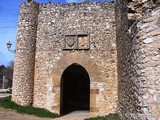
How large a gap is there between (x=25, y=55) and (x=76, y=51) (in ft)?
7.34

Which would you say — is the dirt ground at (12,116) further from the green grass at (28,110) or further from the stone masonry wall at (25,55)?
the stone masonry wall at (25,55)

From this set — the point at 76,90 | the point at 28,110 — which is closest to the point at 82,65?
the point at 28,110

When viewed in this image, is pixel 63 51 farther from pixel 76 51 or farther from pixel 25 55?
pixel 25 55

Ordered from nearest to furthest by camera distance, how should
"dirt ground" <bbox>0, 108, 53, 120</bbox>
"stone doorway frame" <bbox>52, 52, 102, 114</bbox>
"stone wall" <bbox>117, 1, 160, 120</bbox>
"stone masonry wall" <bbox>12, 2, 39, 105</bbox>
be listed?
1. "stone wall" <bbox>117, 1, 160, 120</bbox>
2. "dirt ground" <bbox>0, 108, 53, 120</bbox>
3. "stone doorway frame" <bbox>52, 52, 102, 114</bbox>
4. "stone masonry wall" <bbox>12, 2, 39, 105</bbox>

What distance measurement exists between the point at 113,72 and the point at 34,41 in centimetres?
374

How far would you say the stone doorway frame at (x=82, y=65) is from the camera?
1143 centimetres

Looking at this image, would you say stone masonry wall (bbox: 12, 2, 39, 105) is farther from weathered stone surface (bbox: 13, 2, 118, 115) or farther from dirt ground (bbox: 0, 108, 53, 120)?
dirt ground (bbox: 0, 108, 53, 120)

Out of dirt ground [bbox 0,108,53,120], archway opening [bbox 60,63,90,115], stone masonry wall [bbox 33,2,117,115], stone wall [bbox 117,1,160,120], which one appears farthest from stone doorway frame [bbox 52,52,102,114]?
stone wall [bbox 117,1,160,120]

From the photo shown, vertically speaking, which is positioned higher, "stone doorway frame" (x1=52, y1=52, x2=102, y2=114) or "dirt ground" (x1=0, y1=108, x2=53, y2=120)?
"stone doorway frame" (x1=52, y1=52, x2=102, y2=114)

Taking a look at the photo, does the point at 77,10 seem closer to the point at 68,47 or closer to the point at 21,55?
the point at 68,47

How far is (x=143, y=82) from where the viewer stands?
3775 mm

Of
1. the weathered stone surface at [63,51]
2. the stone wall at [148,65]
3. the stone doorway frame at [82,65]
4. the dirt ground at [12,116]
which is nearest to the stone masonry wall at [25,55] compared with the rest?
the weathered stone surface at [63,51]

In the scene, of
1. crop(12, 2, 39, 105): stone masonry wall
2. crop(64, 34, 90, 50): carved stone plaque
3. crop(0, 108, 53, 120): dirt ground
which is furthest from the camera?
crop(12, 2, 39, 105): stone masonry wall

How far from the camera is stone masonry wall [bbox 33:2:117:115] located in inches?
450
